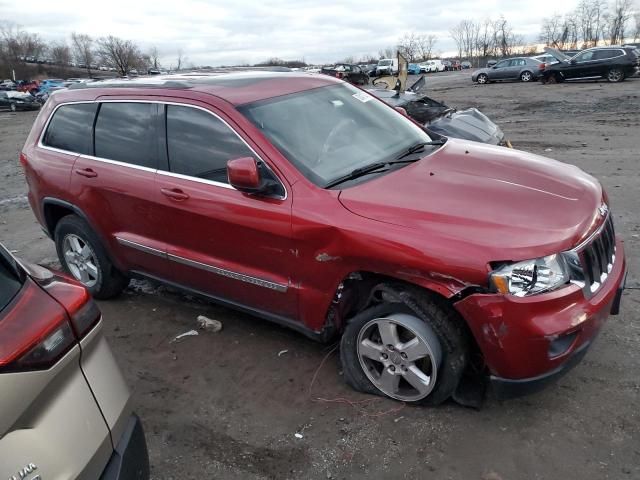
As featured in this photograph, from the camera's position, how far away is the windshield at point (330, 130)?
3.36 meters

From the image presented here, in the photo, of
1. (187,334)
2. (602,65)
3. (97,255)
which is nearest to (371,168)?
(187,334)

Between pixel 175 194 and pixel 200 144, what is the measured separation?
1.24ft

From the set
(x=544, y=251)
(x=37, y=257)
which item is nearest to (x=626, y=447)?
(x=544, y=251)

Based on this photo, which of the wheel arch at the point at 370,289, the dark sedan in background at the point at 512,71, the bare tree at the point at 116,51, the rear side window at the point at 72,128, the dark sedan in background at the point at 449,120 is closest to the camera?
the wheel arch at the point at 370,289

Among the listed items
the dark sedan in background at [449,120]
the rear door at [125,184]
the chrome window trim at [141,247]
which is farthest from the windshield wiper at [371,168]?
the dark sedan in background at [449,120]

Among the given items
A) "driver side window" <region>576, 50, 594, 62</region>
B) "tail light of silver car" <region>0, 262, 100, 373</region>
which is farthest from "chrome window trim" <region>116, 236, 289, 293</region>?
"driver side window" <region>576, 50, 594, 62</region>

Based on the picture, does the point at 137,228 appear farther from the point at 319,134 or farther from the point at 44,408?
the point at 44,408

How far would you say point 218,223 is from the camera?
11.4 ft

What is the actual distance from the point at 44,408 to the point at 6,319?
0.99ft

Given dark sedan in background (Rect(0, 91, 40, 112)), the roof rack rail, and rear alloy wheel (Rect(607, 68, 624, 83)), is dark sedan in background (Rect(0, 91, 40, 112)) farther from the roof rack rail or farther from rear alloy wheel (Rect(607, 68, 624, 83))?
the roof rack rail

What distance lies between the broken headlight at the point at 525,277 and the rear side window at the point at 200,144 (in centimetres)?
167

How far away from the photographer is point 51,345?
1724 millimetres

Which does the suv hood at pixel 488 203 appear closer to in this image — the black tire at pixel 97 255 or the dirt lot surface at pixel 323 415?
the dirt lot surface at pixel 323 415

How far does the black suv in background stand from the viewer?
23438 millimetres
